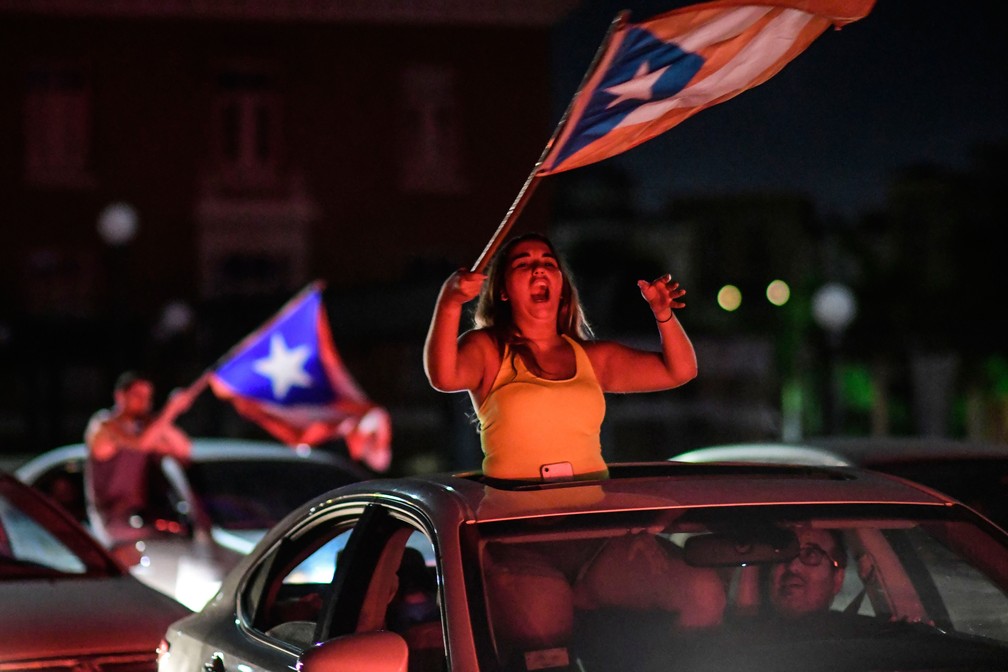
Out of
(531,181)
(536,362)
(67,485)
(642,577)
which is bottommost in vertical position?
(67,485)

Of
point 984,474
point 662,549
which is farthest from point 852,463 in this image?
point 662,549

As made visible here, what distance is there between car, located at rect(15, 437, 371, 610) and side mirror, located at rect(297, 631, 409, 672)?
5762 millimetres

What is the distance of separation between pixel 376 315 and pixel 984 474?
19.1 meters

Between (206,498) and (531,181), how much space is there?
6.15 m

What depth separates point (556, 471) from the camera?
450 cm

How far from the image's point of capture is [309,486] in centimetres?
1123

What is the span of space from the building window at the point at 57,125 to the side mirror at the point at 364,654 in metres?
27.3

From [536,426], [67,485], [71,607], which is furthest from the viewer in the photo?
[67,485]

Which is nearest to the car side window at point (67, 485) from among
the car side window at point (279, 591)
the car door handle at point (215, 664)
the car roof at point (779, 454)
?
the car roof at point (779, 454)

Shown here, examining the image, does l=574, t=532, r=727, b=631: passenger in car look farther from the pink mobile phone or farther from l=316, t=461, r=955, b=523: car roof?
the pink mobile phone

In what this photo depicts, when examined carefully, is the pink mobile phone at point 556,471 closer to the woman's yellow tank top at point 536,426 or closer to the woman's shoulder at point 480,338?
the woman's yellow tank top at point 536,426

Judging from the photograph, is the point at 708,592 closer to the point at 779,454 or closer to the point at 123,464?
the point at 779,454

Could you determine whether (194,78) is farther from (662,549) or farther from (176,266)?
(662,549)

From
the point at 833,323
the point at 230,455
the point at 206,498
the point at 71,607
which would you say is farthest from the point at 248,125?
the point at 71,607
